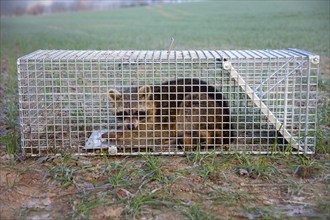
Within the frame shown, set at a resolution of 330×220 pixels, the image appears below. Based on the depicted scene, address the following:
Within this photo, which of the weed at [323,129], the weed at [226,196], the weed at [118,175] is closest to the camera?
the weed at [226,196]

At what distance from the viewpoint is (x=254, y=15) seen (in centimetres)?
3030

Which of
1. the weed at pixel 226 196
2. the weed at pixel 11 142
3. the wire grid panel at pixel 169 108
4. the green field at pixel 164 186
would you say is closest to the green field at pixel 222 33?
the wire grid panel at pixel 169 108

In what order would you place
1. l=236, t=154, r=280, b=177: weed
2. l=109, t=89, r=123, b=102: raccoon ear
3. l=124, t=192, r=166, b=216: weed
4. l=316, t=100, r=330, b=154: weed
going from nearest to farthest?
1. l=124, t=192, r=166, b=216: weed
2. l=236, t=154, r=280, b=177: weed
3. l=316, t=100, r=330, b=154: weed
4. l=109, t=89, r=123, b=102: raccoon ear

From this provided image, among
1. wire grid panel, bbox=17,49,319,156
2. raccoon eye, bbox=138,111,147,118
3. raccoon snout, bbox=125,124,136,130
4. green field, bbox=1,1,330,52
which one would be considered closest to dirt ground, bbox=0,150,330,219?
wire grid panel, bbox=17,49,319,156

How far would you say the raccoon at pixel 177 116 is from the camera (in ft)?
17.9

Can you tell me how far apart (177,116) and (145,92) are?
0.45 m

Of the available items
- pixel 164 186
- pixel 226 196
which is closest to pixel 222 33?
pixel 164 186

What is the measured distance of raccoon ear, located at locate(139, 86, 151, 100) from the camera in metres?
5.57

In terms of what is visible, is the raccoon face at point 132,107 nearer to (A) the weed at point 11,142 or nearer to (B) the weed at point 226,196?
(A) the weed at point 11,142

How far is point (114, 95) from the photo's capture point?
560cm

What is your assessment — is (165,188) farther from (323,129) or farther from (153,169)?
(323,129)

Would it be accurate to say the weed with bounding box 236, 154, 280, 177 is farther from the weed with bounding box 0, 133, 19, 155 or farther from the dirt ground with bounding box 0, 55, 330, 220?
the weed with bounding box 0, 133, 19, 155

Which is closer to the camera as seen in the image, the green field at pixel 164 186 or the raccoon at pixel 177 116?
the green field at pixel 164 186

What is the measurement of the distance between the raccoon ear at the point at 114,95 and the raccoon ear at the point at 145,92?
23 cm
